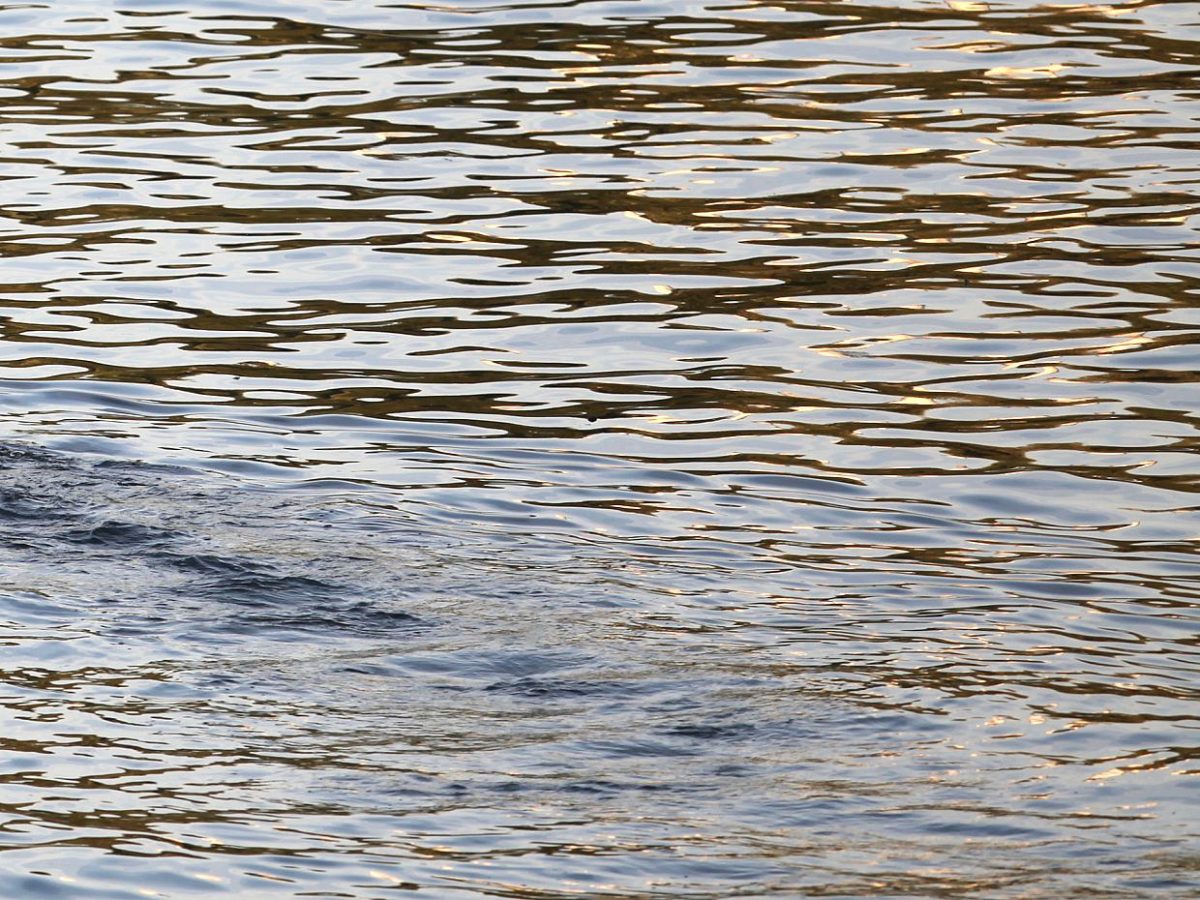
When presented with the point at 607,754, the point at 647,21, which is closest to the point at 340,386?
the point at 607,754

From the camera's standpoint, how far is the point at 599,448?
10297 millimetres

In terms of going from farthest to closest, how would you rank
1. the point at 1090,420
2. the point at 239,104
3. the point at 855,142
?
1. the point at 239,104
2. the point at 855,142
3. the point at 1090,420

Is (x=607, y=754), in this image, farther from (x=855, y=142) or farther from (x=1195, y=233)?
(x=855, y=142)

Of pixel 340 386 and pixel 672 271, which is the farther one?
pixel 672 271

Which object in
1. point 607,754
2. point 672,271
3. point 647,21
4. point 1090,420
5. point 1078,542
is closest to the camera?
point 607,754

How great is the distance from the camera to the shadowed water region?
662cm

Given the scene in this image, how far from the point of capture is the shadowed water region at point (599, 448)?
662cm

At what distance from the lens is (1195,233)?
1272 centimetres

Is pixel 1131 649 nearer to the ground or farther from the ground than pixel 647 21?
nearer to the ground

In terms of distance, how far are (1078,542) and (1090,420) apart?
154 cm

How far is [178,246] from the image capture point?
13328 mm

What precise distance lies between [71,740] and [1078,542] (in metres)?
4.27

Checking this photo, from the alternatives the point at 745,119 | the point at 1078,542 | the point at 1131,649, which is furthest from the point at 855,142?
the point at 1131,649

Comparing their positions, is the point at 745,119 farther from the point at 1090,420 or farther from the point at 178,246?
the point at 1090,420
